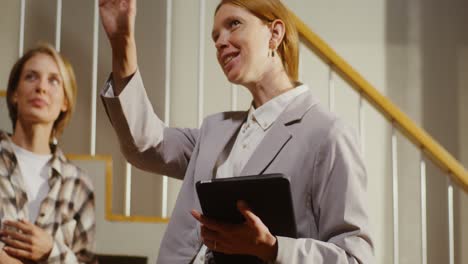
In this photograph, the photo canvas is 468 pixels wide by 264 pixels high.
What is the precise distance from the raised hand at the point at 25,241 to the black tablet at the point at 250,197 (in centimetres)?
52

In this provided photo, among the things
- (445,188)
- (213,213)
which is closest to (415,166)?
(445,188)

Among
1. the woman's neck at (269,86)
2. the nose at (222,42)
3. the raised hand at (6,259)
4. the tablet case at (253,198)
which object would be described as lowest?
the raised hand at (6,259)

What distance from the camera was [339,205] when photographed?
97cm

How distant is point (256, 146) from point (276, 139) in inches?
1.8

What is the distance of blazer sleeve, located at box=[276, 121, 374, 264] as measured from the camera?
943 millimetres

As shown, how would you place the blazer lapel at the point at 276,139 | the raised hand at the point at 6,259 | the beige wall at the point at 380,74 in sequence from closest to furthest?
the blazer lapel at the point at 276,139 → the raised hand at the point at 6,259 → the beige wall at the point at 380,74

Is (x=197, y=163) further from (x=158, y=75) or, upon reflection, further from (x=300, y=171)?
(x=158, y=75)

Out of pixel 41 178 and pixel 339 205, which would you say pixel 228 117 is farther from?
pixel 41 178

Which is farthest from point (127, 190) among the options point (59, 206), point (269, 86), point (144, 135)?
point (269, 86)

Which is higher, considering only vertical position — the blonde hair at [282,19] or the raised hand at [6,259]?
the blonde hair at [282,19]

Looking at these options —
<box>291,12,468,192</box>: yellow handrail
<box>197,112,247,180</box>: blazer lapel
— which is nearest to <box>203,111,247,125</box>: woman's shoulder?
<box>197,112,247,180</box>: blazer lapel

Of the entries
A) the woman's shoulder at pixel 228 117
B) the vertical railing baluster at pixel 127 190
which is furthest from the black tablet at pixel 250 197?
the vertical railing baluster at pixel 127 190

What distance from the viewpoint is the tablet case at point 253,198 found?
906 mm

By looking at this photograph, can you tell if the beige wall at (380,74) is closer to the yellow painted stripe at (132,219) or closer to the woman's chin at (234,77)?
the yellow painted stripe at (132,219)
